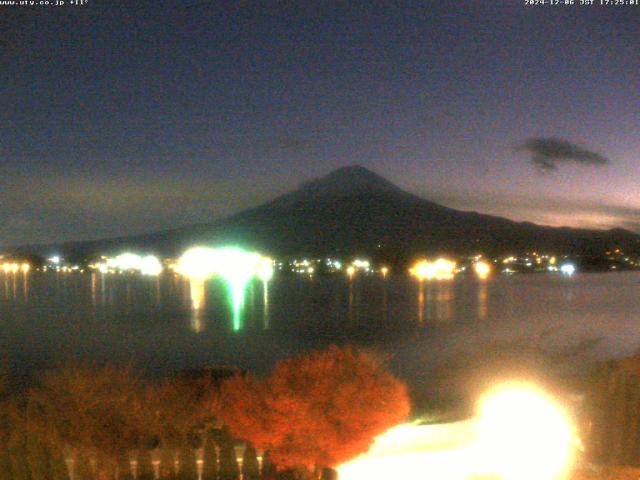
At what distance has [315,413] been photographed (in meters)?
6.13

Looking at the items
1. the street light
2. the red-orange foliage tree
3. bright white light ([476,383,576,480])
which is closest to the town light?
bright white light ([476,383,576,480])

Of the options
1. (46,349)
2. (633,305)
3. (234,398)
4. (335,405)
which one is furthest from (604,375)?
(633,305)

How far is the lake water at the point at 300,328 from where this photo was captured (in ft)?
93.0

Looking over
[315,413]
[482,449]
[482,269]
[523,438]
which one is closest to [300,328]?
[523,438]

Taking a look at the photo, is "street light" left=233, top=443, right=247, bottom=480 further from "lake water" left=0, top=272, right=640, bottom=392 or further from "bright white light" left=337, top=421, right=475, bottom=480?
"lake water" left=0, top=272, right=640, bottom=392

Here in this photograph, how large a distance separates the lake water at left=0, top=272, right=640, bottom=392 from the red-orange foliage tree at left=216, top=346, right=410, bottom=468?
1337cm

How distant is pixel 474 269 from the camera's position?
11244 centimetres

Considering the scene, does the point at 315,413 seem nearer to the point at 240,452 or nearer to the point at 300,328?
the point at 240,452

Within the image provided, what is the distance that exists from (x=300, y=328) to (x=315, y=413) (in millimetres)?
33371

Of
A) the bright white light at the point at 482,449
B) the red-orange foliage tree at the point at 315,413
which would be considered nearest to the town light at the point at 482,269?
the bright white light at the point at 482,449

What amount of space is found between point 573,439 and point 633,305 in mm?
49033

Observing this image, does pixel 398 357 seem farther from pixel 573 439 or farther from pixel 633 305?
pixel 633 305

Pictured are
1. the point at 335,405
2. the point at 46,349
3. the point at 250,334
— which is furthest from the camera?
the point at 250,334

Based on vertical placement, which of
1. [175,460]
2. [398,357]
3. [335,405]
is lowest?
[398,357]
